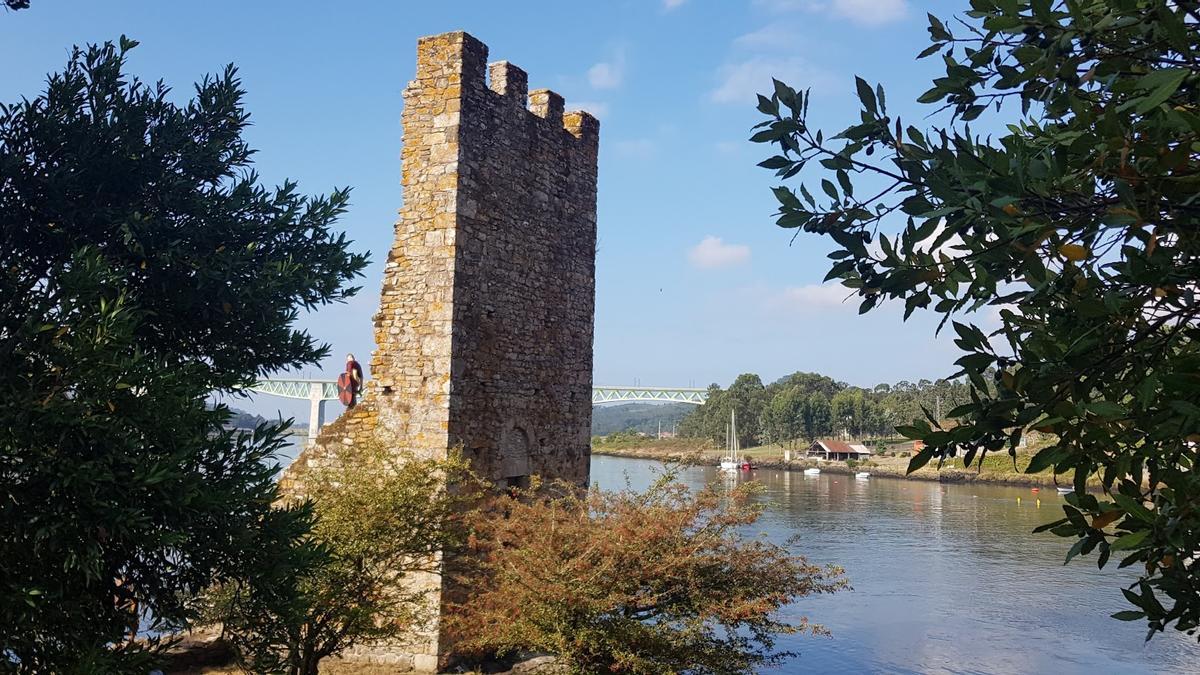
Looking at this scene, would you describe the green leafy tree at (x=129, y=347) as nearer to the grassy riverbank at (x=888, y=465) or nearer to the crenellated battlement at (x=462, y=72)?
the crenellated battlement at (x=462, y=72)

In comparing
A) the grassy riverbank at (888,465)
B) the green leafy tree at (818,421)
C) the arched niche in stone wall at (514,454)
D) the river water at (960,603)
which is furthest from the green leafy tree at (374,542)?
the green leafy tree at (818,421)

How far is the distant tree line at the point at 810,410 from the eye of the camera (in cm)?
9331

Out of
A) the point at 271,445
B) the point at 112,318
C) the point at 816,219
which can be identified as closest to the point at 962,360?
the point at 816,219

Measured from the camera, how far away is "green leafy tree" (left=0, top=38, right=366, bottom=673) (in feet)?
17.5

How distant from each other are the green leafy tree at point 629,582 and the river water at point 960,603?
0.69 metres

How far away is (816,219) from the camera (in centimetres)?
355

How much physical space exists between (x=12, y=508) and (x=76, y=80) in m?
3.25

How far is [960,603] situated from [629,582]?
52.5 ft

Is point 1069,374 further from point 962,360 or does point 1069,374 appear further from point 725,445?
point 725,445

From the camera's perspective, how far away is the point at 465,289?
40.9ft

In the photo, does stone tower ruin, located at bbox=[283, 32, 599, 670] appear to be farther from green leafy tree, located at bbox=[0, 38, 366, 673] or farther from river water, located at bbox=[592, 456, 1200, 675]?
green leafy tree, located at bbox=[0, 38, 366, 673]

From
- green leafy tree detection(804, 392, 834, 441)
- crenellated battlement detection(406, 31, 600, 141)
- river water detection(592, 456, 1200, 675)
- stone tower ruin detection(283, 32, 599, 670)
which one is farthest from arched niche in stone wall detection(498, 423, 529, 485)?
green leafy tree detection(804, 392, 834, 441)

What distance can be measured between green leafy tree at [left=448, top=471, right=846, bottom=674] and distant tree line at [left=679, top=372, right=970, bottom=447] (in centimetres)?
7540

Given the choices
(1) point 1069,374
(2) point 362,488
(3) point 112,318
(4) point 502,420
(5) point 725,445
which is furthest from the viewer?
(5) point 725,445
